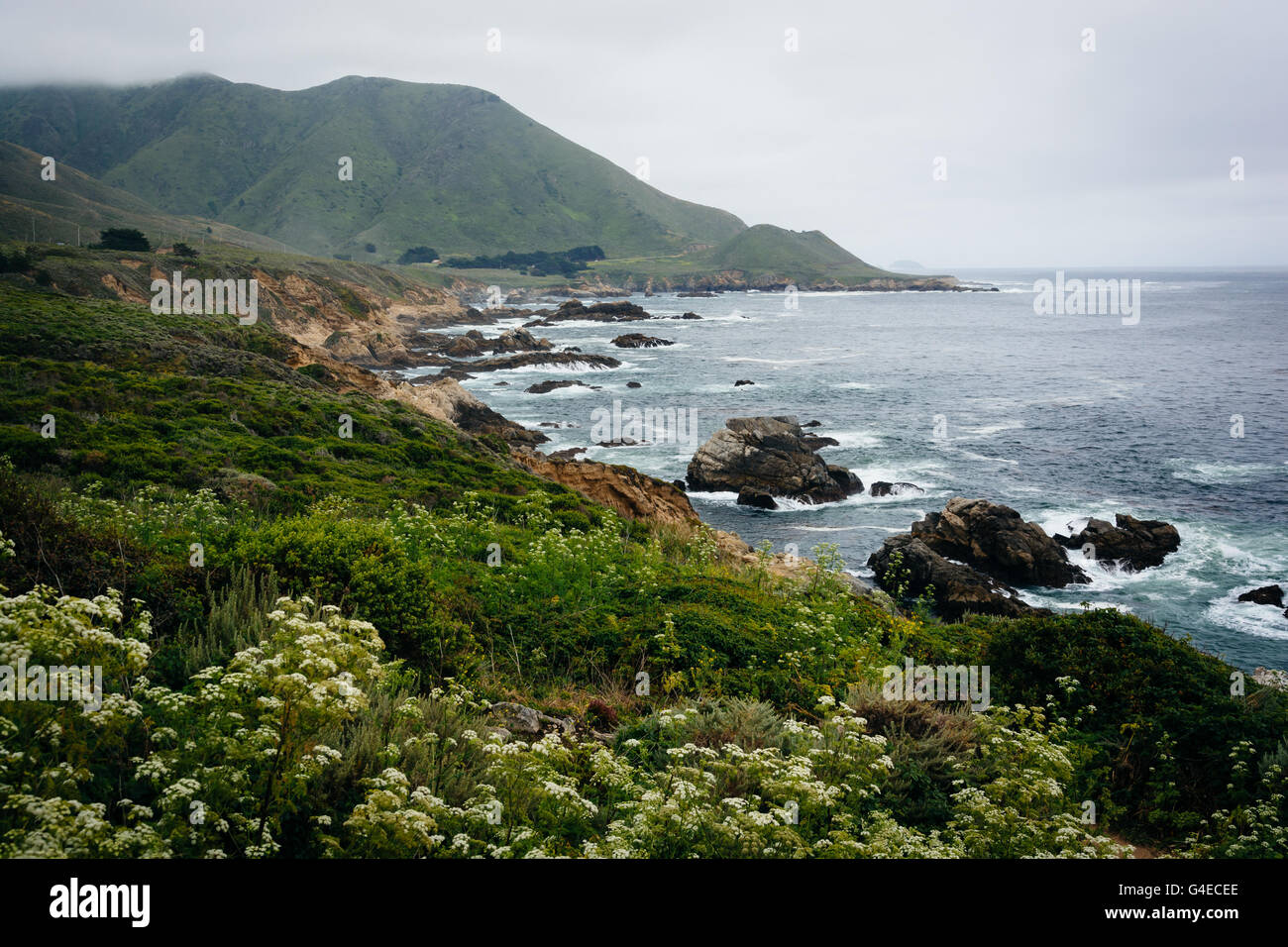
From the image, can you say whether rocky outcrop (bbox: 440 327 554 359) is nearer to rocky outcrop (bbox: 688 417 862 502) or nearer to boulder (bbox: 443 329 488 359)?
boulder (bbox: 443 329 488 359)

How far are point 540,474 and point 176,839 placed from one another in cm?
2169

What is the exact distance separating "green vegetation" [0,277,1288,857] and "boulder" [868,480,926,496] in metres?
22.7

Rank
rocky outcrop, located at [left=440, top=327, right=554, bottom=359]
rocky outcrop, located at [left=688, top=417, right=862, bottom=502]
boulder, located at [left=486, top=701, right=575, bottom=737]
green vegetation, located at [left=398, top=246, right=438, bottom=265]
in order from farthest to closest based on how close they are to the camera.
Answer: green vegetation, located at [left=398, top=246, right=438, bottom=265]
rocky outcrop, located at [left=440, top=327, right=554, bottom=359]
rocky outcrop, located at [left=688, top=417, right=862, bottom=502]
boulder, located at [left=486, top=701, right=575, bottom=737]

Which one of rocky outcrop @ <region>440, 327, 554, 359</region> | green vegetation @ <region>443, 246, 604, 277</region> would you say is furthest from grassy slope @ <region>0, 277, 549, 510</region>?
green vegetation @ <region>443, 246, 604, 277</region>

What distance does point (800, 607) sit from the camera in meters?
9.34

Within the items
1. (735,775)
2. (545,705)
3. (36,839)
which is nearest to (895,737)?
(735,775)

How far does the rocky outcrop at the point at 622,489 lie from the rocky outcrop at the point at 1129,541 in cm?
1604

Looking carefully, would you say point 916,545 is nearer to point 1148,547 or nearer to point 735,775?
point 1148,547

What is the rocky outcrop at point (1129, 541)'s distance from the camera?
2698 cm

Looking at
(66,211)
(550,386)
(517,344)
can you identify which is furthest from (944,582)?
(66,211)

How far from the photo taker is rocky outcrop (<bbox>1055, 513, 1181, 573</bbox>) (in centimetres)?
2698

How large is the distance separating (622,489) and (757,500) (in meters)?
12.6

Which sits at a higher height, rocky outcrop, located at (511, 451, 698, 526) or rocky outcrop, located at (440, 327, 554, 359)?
rocky outcrop, located at (440, 327, 554, 359)

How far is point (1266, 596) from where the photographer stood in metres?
23.3
